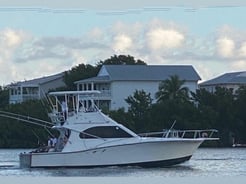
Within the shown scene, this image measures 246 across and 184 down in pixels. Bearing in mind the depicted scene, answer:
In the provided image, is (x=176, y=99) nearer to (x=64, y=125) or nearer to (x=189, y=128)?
(x=189, y=128)

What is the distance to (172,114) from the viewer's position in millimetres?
128500

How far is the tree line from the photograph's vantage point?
419 feet

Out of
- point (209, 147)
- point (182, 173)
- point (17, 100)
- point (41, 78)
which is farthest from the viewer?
point (41, 78)

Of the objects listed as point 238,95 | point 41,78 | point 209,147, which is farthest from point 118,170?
point 41,78

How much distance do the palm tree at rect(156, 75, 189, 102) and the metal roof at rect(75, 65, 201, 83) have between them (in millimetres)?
13408

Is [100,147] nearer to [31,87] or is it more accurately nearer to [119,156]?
[119,156]

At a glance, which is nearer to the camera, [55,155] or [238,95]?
[55,155]

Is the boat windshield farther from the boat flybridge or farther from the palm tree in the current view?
the palm tree

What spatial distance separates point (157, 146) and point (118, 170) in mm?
3187

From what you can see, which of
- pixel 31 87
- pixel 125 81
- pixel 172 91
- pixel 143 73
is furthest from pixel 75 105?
pixel 31 87

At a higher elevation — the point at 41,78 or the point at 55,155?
the point at 41,78

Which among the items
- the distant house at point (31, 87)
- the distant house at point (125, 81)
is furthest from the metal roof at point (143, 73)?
the distant house at point (31, 87)

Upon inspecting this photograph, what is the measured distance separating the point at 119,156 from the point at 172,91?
64.1 metres

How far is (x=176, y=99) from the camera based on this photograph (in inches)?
5187
